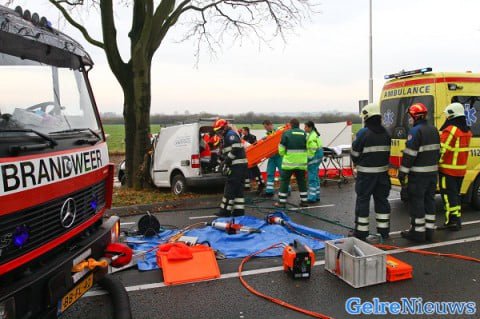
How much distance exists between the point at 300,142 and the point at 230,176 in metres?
1.89

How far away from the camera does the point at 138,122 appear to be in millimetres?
10805

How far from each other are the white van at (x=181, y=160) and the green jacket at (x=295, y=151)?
6.56 feet

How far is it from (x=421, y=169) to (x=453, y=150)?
0.78 m

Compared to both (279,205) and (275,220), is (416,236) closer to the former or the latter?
(275,220)

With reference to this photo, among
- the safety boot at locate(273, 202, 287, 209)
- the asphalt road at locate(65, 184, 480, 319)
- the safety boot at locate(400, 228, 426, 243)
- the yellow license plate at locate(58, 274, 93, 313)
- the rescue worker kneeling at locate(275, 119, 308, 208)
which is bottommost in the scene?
the asphalt road at locate(65, 184, 480, 319)

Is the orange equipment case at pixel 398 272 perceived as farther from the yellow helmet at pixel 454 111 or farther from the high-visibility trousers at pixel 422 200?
the yellow helmet at pixel 454 111

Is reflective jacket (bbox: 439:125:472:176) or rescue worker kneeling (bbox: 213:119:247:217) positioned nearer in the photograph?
reflective jacket (bbox: 439:125:472:176)

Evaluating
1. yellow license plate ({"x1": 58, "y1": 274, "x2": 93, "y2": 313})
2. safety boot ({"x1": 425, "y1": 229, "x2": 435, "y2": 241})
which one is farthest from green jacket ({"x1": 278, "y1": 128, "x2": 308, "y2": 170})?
yellow license plate ({"x1": 58, "y1": 274, "x2": 93, "y2": 313})

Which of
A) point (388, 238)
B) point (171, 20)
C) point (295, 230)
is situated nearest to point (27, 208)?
point (295, 230)

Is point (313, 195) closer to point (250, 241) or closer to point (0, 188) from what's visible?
point (250, 241)

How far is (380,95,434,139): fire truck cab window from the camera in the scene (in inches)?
294

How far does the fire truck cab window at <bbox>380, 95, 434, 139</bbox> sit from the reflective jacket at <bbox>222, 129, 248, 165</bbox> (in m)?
3.02

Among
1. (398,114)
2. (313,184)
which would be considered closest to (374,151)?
(398,114)

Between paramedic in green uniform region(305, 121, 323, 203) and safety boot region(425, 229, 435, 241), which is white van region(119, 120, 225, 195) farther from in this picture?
safety boot region(425, 229, 435, 241)
